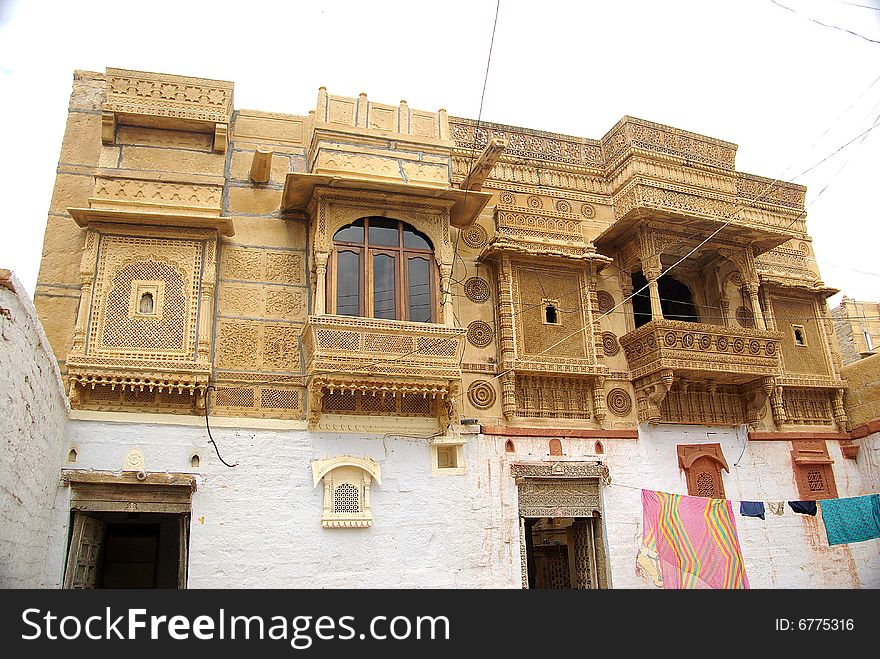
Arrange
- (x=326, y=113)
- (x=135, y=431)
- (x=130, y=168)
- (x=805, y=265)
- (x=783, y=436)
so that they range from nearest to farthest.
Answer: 1. (x=135, y=431)
2. (x=130, y=168)
3. (x=326, y=113)
4. (x=783, y=436)
5. (x=805, y=265)

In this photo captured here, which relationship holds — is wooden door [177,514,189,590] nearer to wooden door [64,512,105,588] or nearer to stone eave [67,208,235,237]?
wooden door [64,512,105,588]

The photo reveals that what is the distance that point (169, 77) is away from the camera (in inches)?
375

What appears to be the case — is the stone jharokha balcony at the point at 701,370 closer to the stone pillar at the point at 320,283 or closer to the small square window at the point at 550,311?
the small square window at the point at 550,311

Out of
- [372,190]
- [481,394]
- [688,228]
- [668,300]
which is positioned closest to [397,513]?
[481,394]

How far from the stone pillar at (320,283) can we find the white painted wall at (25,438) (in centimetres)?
288

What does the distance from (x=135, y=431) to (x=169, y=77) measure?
4.60 meters

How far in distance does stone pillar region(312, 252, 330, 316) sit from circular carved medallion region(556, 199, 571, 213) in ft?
12.8

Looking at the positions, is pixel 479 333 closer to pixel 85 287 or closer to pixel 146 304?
pixel 146 304

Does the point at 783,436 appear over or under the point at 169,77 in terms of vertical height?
under

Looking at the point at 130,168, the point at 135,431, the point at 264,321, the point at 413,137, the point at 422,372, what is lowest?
the point at 135,431

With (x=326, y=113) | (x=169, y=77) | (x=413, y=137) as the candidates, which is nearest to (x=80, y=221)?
(x=169, y=77)

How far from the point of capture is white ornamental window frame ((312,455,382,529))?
8.53 metres

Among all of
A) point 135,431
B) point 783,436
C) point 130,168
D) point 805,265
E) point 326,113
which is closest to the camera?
point 135,431

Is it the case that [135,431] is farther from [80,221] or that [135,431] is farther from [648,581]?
[648,581]
